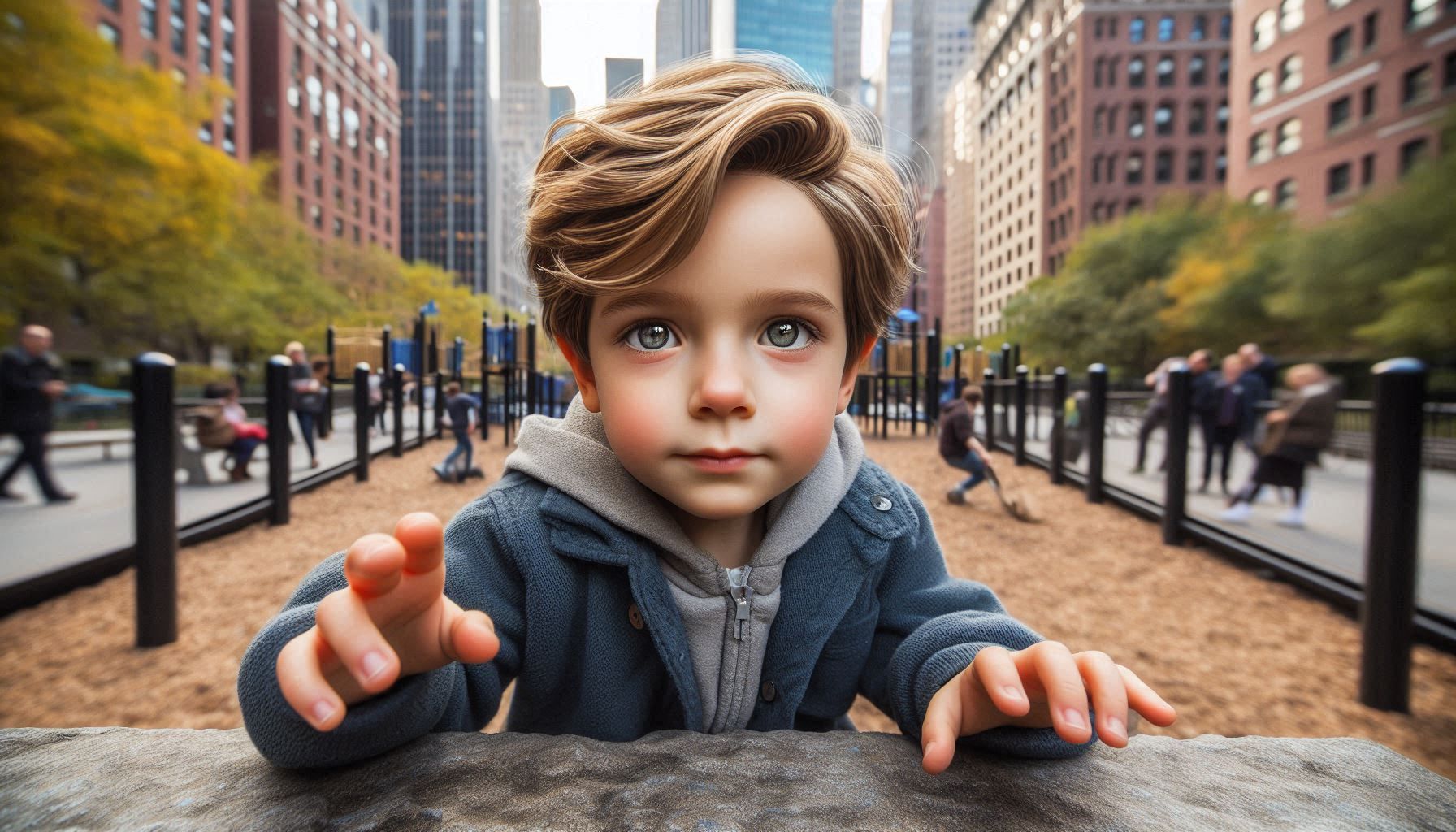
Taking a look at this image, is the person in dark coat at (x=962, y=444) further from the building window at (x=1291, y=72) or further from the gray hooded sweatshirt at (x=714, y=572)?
the building window at (x=1291, y=72)

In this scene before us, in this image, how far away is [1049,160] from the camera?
87.4ft

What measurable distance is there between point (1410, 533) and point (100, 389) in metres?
5.88

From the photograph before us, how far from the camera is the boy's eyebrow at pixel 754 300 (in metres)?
0.70

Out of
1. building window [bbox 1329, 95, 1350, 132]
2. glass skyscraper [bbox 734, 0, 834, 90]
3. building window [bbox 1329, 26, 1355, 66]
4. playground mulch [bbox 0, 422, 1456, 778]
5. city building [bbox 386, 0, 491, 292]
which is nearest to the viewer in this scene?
glass skyscraper [bbox 734, 0, 834, 90]

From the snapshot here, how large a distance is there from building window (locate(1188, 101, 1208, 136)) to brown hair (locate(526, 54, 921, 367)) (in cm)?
4382

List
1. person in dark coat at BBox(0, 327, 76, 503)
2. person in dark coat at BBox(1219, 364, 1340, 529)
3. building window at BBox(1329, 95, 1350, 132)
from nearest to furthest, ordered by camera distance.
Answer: person in dark coat at BBox(0, 327, 76, 503) → person in dark coat at BBox(1219, 364, 1340, 529) → building window at BBox(1329, 95, 1350, 132)

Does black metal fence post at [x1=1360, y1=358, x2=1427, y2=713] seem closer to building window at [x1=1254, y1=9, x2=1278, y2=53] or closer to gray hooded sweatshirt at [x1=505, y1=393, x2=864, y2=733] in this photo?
gray hooded sweatshirt at [x1=505, y1=393, x2=864, y2=733]

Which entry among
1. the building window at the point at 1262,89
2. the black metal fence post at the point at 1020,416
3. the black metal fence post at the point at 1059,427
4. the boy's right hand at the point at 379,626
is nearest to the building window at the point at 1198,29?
the building window at the point at 1262,89

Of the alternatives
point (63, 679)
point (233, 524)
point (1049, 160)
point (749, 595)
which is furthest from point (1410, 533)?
point (1049, 160)

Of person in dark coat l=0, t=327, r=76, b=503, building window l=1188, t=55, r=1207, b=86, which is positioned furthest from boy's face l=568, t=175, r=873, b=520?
building window l=1188, t=55, r=1207, b=86

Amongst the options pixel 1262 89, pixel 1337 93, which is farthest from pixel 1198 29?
pixel 1337 93

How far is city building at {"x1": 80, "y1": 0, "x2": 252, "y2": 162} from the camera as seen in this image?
44.0 feet

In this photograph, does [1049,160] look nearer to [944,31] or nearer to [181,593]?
[944,31]

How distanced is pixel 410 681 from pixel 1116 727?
590 mm
